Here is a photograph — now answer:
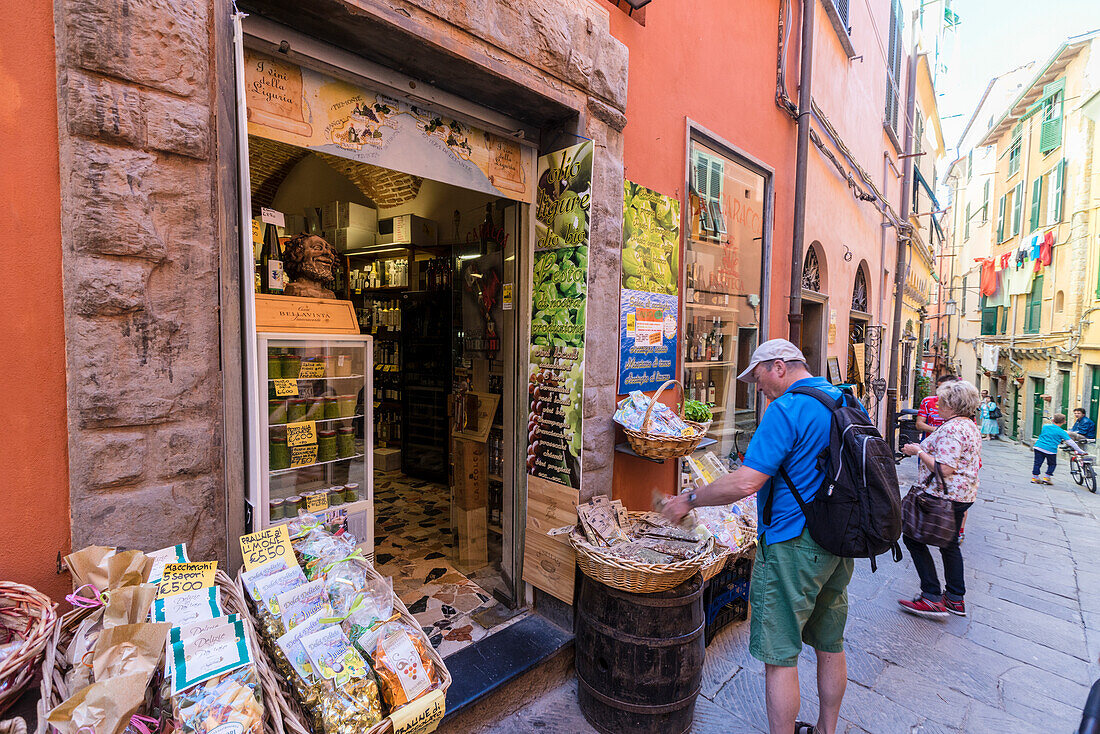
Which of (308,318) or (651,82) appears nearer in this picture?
(308,318)

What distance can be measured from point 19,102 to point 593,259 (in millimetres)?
2481

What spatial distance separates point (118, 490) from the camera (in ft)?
5.22

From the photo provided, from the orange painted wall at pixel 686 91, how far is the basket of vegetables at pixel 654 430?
0.38 m

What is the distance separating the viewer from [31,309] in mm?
1486

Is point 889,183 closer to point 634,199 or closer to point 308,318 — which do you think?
point 634,199

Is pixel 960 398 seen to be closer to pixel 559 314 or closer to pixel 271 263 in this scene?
pixel 559 314

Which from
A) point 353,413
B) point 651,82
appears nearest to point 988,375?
point 651,82

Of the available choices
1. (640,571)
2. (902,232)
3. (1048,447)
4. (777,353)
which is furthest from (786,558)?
(902,232)

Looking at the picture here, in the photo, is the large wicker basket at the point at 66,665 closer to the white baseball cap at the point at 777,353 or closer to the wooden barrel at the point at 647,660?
the wooden barrel at the point at 647,660

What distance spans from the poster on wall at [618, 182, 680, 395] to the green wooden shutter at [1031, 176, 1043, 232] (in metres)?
22.3

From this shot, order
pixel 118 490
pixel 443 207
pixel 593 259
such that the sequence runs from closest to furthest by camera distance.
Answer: pixel 118 490 → pixel 593 259 → pixel 443 207

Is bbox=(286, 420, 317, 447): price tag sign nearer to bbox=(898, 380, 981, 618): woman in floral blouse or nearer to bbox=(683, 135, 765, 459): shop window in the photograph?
bbox=(683, 135, 765, 459): shop window

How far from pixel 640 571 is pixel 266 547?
165cm

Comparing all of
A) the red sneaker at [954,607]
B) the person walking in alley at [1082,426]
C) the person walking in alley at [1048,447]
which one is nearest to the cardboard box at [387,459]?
the red sneaker at [954,607]
